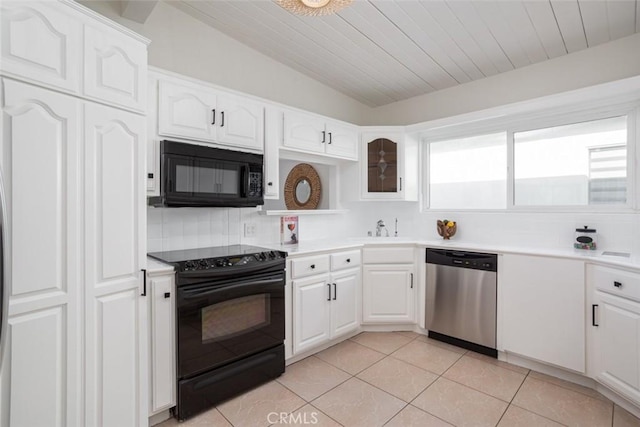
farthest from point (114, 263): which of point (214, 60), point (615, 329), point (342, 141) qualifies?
point (615, 329)

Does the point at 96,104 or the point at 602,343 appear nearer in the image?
the point at 96,104

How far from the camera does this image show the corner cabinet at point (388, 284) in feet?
10.5

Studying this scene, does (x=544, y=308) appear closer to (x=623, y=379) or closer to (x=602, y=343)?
(x=602, y=343)

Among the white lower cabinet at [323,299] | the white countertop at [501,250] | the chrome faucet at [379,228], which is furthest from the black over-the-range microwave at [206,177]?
the chrome faucet at [379,228]

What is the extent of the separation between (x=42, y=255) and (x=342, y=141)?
2623mm

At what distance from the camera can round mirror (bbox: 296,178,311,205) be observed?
3320mm

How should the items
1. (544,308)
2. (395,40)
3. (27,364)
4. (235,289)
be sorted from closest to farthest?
(27,364)
(235,289)
(544,308)
(395,40)

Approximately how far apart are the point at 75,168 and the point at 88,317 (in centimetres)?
67

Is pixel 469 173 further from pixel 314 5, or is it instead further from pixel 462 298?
pixel 314 5

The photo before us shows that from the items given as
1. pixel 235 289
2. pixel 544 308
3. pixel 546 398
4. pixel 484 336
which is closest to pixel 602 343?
pixel 544 308

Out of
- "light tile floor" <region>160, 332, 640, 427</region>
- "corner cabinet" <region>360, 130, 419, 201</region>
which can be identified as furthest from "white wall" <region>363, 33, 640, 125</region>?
"light tile floor" <region>160, 332, 640, 427</region>

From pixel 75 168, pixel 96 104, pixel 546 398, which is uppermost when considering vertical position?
pixel 96 104

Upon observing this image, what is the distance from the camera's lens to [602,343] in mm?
2150

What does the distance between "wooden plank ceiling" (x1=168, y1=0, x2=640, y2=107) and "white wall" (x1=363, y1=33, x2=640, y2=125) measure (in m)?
0.08
